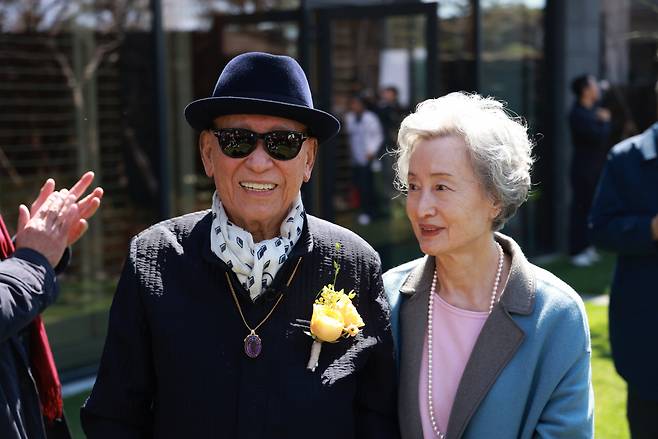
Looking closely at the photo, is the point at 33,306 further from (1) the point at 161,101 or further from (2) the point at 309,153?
(1) the point at 161,101

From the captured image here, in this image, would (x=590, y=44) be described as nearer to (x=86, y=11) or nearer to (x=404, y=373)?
(x=86, y=11)

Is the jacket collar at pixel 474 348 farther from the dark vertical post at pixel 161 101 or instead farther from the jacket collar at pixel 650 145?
the dark vertical post at pixel 161 101

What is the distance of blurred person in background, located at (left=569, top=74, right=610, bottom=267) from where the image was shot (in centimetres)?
997

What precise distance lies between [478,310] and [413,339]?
0.19 meters

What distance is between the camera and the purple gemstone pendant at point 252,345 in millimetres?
2178

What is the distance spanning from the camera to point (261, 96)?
7.22 ft

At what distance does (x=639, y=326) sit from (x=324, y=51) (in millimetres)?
4914

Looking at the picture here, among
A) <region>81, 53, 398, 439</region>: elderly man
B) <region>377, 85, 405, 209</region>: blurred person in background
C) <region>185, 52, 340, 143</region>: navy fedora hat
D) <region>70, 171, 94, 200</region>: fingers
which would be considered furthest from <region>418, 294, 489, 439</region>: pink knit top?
<region>377, 85, 405, 209</region>: blurred person in background

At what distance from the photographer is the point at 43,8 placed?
6547mm

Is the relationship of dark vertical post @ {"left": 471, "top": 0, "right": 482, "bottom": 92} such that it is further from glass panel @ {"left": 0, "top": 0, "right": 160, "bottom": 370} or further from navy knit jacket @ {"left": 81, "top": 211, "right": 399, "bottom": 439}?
navy knit jacket @ {"left": 81, "top": 211, "right": 399, "bottom": 439}

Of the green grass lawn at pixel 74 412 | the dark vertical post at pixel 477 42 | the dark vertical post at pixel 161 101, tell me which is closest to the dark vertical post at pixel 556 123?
the dark vertical post at pixel 477 42

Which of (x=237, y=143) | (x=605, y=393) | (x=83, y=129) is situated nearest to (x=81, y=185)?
(x=237, y=143)

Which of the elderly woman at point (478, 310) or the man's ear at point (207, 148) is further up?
the man's ear at point (207, 148)

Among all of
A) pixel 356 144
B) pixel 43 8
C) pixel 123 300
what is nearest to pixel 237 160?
pixel 123 300
